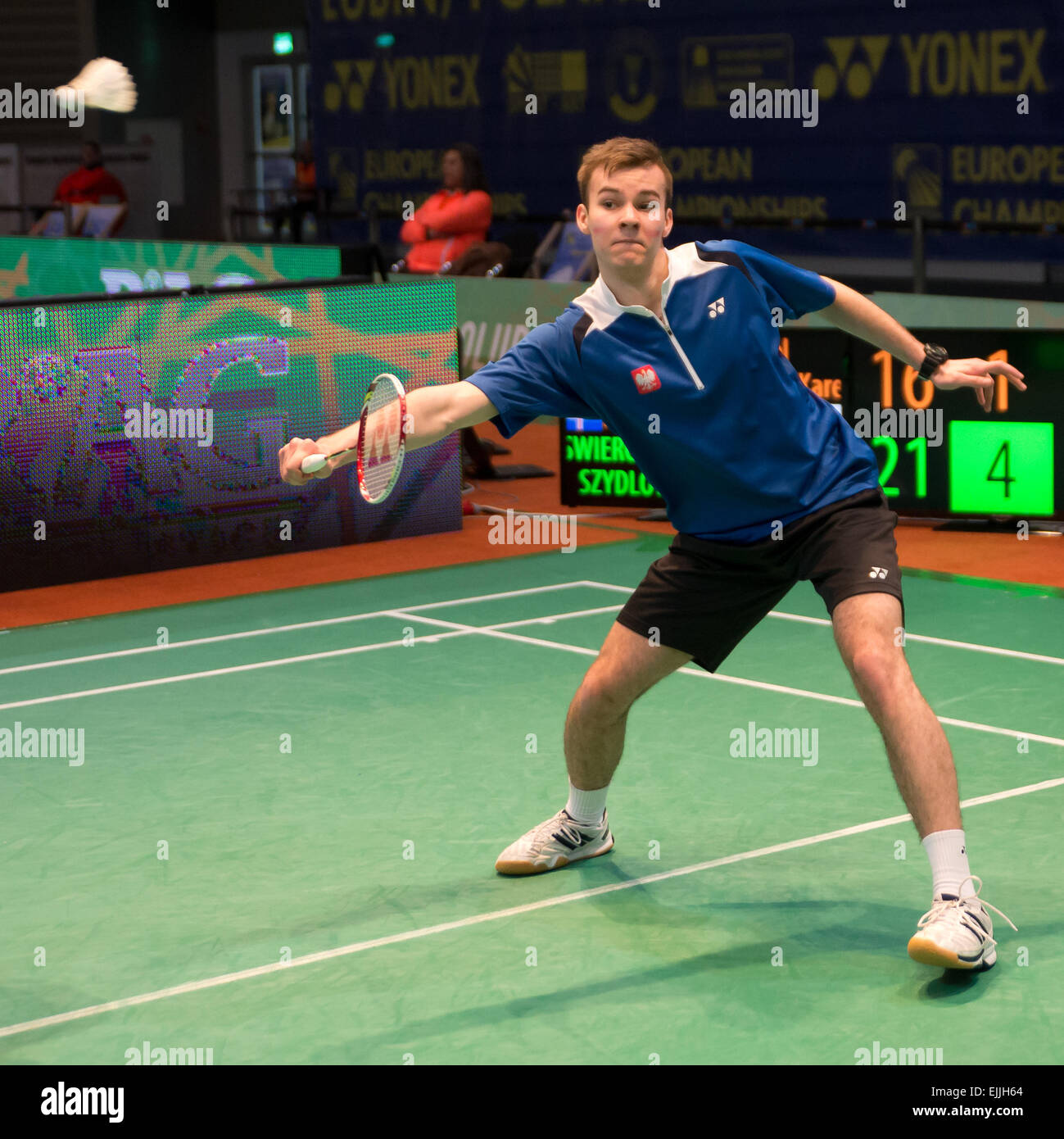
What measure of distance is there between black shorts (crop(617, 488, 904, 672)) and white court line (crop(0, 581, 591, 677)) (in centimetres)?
359

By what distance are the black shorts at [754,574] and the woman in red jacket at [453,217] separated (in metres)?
9.08

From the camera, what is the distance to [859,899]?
4.86 meters

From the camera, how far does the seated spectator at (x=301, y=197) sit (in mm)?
22078

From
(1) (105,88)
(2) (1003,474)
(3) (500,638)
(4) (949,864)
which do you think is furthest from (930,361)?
(2) (1003,474)

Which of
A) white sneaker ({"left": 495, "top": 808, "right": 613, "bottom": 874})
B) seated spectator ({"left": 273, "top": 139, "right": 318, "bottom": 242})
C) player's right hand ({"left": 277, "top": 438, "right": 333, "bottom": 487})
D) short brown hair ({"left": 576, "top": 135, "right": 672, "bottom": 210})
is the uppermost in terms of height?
Answer: seated spectator ({"left": 273, "top": 139, "right": 318, "bottom": 242})

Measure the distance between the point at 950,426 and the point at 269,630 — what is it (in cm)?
398

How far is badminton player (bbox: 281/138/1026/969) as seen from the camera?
14.7 feet

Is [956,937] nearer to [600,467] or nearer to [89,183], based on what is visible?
[600,467]

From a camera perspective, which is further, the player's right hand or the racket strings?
the racket strings

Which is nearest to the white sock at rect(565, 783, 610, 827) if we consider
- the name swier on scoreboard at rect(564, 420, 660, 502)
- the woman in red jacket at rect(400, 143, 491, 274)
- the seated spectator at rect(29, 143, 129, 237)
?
the name swier on scoreboard at rect(564, 420, 660, 502)

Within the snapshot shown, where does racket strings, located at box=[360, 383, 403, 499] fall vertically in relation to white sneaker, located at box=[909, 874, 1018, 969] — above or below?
above

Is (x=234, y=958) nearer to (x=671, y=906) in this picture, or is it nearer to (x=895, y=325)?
(x=671, y=906)

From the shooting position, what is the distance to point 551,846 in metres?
5.12

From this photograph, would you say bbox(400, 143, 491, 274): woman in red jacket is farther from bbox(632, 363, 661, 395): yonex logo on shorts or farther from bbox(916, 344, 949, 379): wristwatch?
bbox(632, 363, 661, 395): yonex logo on shorts
